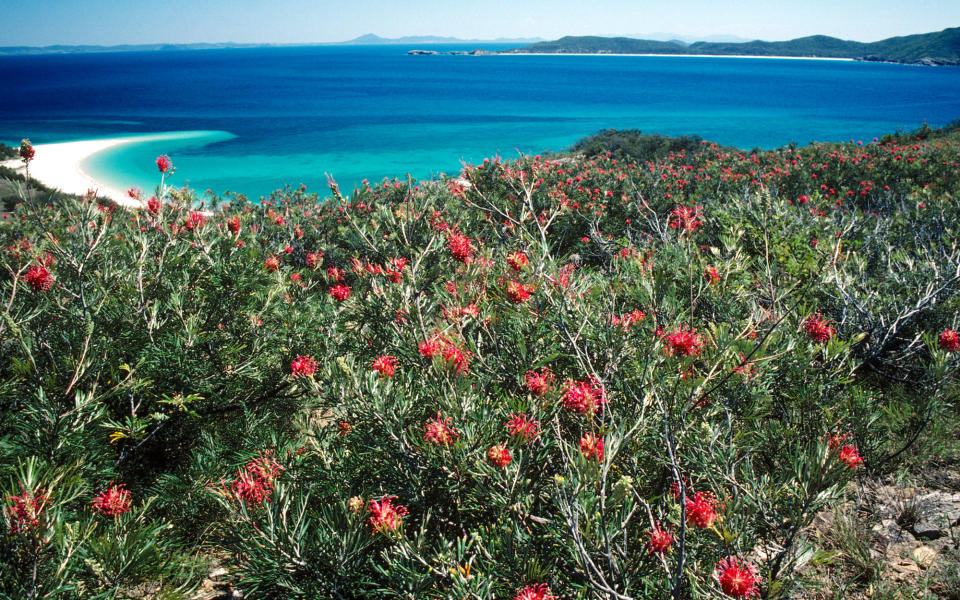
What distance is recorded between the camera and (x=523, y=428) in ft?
5.48

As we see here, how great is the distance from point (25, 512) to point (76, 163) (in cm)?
3387

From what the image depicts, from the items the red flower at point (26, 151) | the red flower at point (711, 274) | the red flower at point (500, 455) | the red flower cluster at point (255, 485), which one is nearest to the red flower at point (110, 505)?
the red flower cluster at point (255, 485)

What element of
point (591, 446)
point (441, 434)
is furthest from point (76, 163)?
point (591, 446)

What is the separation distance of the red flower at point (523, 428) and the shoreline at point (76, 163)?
19946 millimetres

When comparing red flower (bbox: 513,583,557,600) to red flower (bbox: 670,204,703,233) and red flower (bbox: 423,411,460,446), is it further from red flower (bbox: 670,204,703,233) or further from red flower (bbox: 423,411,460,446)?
red flower (bbox: 670,204,703,233)

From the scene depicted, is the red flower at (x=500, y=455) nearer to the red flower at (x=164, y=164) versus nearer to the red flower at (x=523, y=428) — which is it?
the red flower at (x=523, y=428)

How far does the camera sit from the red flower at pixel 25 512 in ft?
4.46

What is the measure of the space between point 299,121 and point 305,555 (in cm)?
4834

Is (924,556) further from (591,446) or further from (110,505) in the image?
(110,505)

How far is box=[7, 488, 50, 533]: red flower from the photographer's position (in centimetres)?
136

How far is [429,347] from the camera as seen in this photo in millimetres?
1985

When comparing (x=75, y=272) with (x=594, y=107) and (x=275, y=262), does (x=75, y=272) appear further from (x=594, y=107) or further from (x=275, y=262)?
Answer: (x=594, y=107)

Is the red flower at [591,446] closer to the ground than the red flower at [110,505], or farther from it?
farther from it

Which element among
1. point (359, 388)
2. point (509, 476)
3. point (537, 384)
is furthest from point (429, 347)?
point (509, 476)
